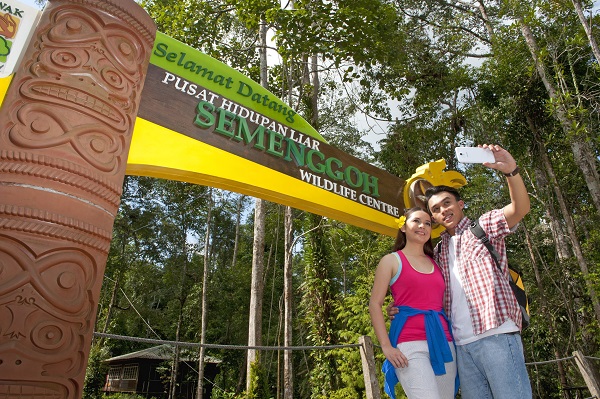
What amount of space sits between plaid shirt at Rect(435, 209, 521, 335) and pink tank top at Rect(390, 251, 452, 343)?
0.33 feet

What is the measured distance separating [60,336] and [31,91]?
2.56 feet

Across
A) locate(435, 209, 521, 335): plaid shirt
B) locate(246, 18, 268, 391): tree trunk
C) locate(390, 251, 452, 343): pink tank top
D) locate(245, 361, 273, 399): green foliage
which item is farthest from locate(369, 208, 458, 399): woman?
locate(246, 18, 268, 391): tree trunk

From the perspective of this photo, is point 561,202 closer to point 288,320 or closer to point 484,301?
point 288,320

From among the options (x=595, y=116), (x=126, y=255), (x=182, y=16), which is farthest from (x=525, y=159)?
(x=126, y=255)

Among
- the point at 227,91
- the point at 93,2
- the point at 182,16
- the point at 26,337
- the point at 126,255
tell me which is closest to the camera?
the point at 26,337

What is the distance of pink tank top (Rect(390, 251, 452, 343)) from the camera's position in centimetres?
178

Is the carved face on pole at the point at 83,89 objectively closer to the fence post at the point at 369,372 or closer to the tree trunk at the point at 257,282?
the fence post at the point at 369,372

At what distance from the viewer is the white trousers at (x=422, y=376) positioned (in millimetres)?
1651

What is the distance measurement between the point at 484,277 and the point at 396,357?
490 millimetres

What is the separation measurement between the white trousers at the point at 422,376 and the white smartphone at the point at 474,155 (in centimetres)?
78

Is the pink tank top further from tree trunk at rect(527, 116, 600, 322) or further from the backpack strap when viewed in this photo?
tree trunk at rect(527, 116, 600, 322)

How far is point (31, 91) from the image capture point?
4.63 feet

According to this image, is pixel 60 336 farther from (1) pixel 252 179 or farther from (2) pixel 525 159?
(2) pixel 525 159

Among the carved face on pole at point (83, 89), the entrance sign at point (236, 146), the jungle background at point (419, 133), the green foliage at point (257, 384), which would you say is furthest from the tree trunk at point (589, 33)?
the green foliage at point (257, 384)
